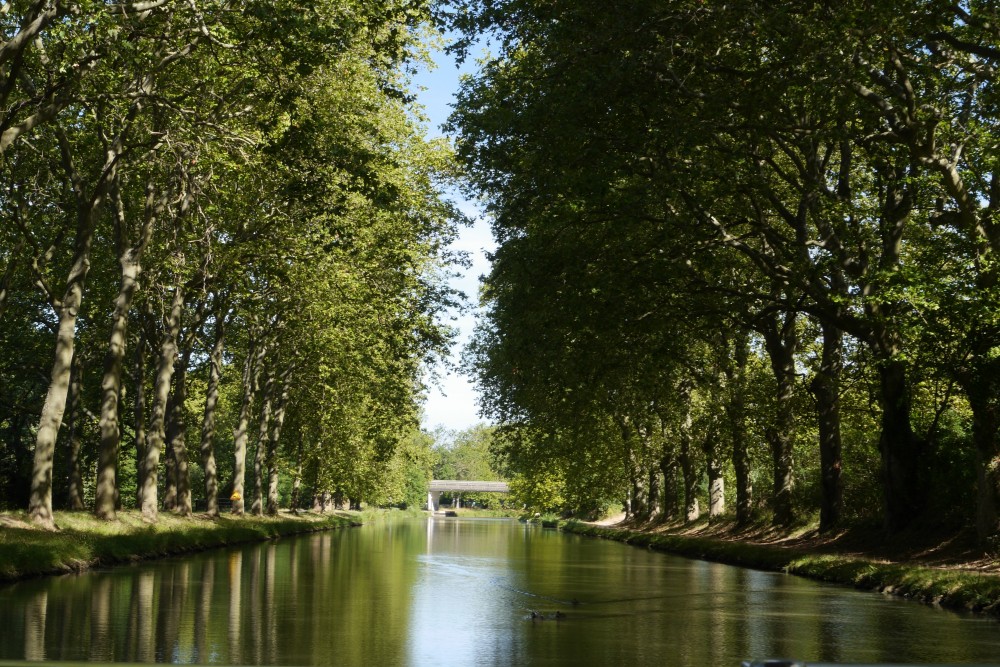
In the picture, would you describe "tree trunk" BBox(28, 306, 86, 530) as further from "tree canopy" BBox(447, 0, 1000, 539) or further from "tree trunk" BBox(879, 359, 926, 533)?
"tree trunk" BBox(879, 359, 926, 533)

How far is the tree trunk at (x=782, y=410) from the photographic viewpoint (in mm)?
35156

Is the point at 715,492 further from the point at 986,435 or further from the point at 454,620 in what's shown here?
the point at 454,620

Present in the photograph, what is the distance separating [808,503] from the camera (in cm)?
3950

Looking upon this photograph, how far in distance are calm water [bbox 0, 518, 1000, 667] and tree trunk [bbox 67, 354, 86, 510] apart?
19906 mm

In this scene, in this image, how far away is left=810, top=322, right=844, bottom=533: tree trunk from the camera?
1270 inches

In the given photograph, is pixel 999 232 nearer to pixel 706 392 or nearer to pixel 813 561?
pixel 813 561

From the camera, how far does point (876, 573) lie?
887 inches

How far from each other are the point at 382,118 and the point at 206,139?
1327 cm

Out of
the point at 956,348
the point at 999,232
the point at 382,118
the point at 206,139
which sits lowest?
the point at 956,348

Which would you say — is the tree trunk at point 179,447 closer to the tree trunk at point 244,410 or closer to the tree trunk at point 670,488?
the tree trunk at point 244,410

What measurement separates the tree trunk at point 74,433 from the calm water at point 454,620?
65.3 feet

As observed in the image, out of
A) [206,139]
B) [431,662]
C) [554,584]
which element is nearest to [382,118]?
[206,139]

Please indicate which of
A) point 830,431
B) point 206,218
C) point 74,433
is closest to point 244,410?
point 74,433

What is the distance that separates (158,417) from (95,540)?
429 inches
